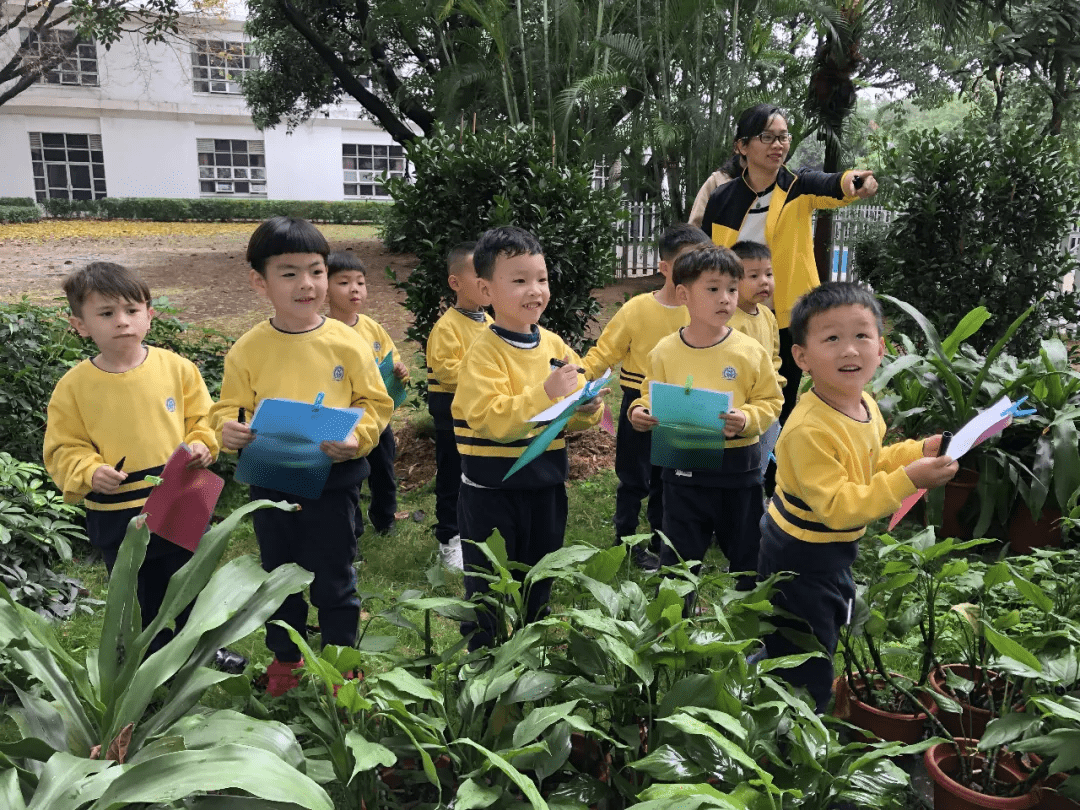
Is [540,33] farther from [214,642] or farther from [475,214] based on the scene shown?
[214,642]

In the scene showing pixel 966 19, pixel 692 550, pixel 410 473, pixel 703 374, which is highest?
pixel 966 19

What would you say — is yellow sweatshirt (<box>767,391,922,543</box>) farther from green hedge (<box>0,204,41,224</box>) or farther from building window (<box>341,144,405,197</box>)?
building window (<box>341,144,405,197</box>)

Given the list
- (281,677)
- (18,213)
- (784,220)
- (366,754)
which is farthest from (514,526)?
(18,213)

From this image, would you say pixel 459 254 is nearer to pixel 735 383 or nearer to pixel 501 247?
pixel 501 247

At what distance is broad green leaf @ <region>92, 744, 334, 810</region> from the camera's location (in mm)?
1294

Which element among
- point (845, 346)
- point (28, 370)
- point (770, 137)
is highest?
point (770, 137)

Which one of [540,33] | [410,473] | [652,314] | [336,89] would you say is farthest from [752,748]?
[336,89]

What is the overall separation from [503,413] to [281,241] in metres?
0.85

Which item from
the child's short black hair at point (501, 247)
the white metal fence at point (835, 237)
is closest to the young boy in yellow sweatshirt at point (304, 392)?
the child's short black hair at point (501, 247)

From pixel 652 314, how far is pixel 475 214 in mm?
1816

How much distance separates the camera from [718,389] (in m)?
3.00

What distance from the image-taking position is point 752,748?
158cm

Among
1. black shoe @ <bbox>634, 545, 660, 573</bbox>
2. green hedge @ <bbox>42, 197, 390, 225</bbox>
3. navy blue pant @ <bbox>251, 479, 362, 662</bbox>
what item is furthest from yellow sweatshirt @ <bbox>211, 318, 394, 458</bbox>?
green hedge @ <bbox>42, 197, 390, 225</bbox>

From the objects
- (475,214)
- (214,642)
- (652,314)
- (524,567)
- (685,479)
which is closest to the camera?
(214,642)
